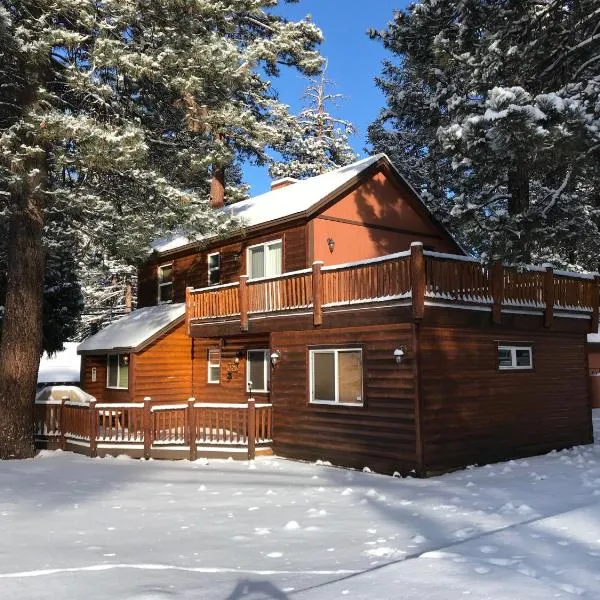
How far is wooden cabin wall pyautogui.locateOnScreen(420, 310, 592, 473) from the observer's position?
39.0 feet

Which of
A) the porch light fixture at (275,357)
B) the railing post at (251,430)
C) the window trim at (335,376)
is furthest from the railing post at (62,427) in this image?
the window trim at (335,376)

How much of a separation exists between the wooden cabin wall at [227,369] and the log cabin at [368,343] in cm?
5

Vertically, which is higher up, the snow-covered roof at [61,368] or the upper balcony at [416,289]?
the upper balcony at [416,289]

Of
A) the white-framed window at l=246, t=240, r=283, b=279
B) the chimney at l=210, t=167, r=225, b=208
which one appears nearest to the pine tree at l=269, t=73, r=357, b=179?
the chimney at l=210, t=167, r=225, b=208

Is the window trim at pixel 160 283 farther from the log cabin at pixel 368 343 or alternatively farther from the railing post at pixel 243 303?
the railing post at pixel 243 303

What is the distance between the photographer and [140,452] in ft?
47.8

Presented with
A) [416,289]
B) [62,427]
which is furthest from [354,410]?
[62,427]

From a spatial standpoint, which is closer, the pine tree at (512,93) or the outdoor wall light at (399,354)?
the pine tree at (512,93)

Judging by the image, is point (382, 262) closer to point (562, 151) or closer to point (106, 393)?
point (562, 151)

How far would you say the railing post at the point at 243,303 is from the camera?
15781mm

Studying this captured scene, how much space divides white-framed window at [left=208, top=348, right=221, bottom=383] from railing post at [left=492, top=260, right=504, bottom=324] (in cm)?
915

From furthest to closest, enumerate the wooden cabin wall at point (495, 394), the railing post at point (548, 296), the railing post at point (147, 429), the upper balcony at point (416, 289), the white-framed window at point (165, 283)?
the white-framed window at point (165, 283) → the railing post at point (147, 429) → the railing post at point (548, 296) → the wooden cabin wall at point (495, 394) → the upper balcony at point (416, 289)

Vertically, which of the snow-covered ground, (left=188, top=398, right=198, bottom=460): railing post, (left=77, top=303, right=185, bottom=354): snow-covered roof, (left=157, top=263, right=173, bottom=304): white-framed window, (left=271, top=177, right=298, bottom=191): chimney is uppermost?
(left=271, top=177, right=298, bottom=191): chimney

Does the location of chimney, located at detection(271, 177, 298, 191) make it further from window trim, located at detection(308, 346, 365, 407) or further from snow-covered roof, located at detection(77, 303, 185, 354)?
window trim, located at detection(308, 346, 365, 407)
